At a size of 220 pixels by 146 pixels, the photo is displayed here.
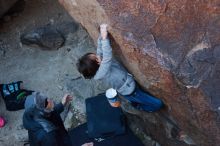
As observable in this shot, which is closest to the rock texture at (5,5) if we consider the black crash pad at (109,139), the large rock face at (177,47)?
the black crash pad at (109,139)

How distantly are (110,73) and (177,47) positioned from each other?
75 cm

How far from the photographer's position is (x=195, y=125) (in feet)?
14.3

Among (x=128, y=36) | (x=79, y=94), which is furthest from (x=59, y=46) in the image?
(x=128, y=36)

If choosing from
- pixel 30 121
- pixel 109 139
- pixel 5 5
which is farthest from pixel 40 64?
pixel 30 121

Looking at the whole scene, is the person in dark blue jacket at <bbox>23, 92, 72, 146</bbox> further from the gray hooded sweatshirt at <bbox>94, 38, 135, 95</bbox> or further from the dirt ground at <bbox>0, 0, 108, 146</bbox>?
the dirt ground at <bbox>0, 0, 108, 146</bbox>

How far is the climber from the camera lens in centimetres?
427

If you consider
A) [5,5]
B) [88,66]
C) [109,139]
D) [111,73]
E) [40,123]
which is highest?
[5,5]

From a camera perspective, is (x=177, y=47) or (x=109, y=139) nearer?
(x=177, y=47)

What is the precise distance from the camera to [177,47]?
4062 mm

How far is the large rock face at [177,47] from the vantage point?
3977 mm

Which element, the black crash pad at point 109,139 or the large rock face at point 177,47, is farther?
the black crash pad at point 109,139

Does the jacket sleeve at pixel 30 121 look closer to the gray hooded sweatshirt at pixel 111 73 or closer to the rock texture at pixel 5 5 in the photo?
the gray hooded sweatshirt at pixel 111 73

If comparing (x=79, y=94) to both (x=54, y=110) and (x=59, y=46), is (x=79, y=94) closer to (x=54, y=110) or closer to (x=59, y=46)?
(x=59, y=46)

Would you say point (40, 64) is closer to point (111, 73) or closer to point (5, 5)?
point (5, 5)
